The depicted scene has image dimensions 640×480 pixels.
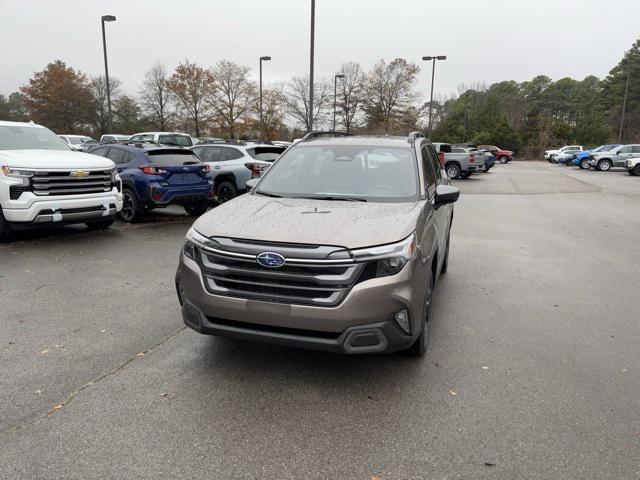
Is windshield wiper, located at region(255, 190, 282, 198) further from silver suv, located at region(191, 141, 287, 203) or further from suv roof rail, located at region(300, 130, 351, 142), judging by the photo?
silver suv, located at region(191, 141, 287, 203)

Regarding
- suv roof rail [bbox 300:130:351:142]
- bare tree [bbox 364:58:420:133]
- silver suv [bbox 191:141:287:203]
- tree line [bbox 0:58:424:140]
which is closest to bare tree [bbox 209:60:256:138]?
tree line [bbox 0:58:424:140]

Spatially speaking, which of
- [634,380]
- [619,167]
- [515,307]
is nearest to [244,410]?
[634,380]

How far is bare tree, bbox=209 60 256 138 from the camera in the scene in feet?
155

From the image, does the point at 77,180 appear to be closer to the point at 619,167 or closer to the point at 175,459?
the point at 175,459

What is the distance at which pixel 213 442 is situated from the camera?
113 inches

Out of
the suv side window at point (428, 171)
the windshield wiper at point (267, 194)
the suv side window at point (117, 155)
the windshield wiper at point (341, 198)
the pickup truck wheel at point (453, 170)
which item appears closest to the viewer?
the windshield wiper at point (341, 198)

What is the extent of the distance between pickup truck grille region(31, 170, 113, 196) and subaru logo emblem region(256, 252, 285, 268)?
5.79m

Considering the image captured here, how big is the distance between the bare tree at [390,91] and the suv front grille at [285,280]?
47840mm

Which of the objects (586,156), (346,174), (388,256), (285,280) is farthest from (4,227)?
(586,156)

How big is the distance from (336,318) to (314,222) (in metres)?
0.78

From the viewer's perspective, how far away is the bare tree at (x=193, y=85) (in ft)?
155

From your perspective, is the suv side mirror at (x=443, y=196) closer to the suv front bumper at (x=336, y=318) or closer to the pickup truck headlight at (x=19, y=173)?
the suv front bumper at (x=336, y=318)

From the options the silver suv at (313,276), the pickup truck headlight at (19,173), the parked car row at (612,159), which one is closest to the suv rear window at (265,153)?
the pickup truck headlight at (19,173)

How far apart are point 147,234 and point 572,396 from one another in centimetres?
768
